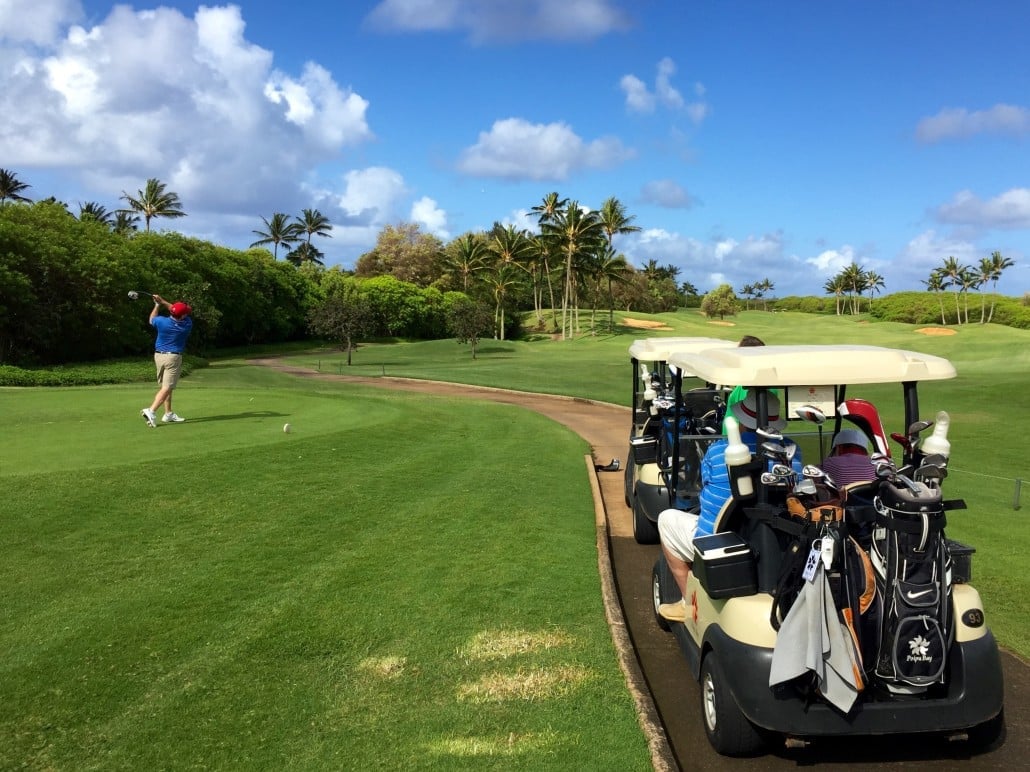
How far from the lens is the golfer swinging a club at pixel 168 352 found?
1144 cm

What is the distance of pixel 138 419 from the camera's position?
12320 mm

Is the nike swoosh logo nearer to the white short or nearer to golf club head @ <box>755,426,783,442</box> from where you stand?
golf club head @ <box>755,426,783,442</box>

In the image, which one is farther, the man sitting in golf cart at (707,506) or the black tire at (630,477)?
the black tire at (630,477)

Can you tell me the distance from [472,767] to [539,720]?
55cm

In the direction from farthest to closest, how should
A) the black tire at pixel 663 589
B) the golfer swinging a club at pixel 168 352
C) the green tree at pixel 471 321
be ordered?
the green tree at pixel 471 321 → the golfer swinging a club at pixel 168 352 → the black tire at pixel 663 589

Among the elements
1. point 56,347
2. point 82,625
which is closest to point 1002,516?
point 82,625

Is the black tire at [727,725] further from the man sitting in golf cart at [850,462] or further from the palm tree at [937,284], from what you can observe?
the palm tree at [937,284]

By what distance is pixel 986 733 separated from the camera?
380 centimetres

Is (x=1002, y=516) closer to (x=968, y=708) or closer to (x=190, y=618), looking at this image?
(x=968, y=708)

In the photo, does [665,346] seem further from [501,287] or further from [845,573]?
[501,287]

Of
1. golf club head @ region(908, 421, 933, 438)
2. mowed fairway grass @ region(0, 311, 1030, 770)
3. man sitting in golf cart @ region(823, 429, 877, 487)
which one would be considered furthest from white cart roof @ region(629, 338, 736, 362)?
golf club head @ region(908, 421, 933, 438)

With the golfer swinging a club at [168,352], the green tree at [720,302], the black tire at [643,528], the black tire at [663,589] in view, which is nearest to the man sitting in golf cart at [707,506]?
the black tire at [663,589]

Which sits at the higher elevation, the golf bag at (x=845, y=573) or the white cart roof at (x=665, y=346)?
the white cart roof at (x=665, y=346)

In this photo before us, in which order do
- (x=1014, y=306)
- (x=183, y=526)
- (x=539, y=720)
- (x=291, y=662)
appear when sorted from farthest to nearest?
(x=1014, y=306)
(x=183, y=526)
(x=291, y=662)
(x=539, y=720)
